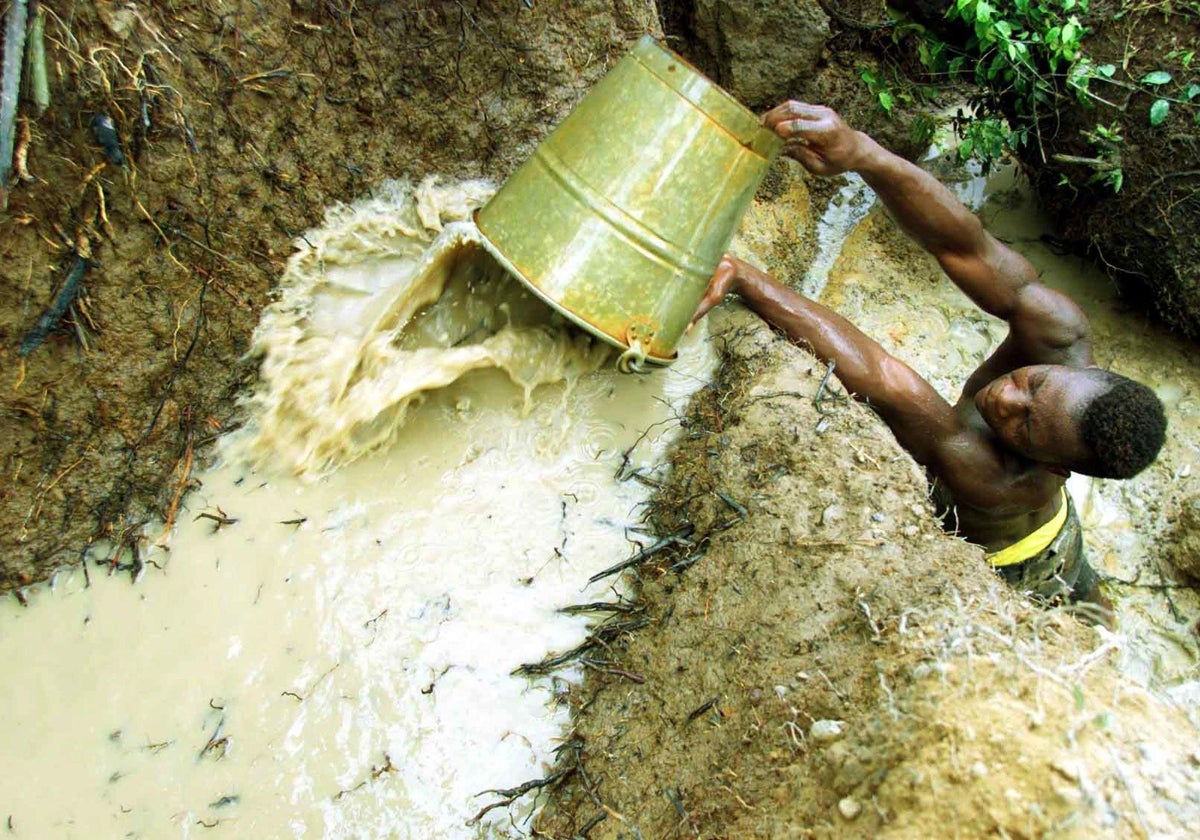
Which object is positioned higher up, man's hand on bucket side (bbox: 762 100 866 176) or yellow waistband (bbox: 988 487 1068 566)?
man's hand on bucket side (bbox: 762 100 866 176)

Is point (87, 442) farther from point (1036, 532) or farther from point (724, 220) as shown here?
point (1036, 532)

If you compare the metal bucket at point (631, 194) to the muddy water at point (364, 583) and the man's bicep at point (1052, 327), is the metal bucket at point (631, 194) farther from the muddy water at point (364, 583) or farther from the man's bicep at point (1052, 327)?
the man's bicep at point (1052, 327)

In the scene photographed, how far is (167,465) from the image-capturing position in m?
2.71

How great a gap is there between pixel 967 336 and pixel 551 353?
2004mm

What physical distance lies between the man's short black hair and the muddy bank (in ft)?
1.63

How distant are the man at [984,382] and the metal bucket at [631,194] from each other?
1.06 ft

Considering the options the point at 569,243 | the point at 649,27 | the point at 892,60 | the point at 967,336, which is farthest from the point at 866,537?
the point at 892,60

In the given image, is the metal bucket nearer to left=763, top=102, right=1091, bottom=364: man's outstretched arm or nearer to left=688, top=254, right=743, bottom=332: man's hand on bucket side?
left=688, top=254, right=743, bottom=332: man's hand on bucket side

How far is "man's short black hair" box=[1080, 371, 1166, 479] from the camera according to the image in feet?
7.70

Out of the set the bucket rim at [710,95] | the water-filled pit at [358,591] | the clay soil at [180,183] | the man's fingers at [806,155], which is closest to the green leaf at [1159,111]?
the man's fingers at [806,155]

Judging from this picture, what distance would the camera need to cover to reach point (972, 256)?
114 inches

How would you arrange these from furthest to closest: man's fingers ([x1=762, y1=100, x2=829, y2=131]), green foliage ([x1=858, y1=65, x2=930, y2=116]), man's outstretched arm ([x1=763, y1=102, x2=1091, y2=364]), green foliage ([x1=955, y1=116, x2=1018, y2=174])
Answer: green foliage ([x1=858, y1=65, x2=930, y2=116]) < green foliage ([x1=955, y1=116, x2=1018, y2=174]) < man's outstretched arm ([x1=763, y1=102, x2=1091, y2=364]) < man's fingers ([x1=762, y1=100, x2=829, y2=131])

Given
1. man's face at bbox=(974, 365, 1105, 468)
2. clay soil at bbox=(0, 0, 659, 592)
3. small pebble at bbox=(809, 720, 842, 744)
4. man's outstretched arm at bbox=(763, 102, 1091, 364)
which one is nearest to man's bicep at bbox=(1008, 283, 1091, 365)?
man's outstretched arm at bbox=(763, 102, 1091, 364)

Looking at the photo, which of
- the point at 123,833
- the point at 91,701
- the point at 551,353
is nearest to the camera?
the point at 123,833
